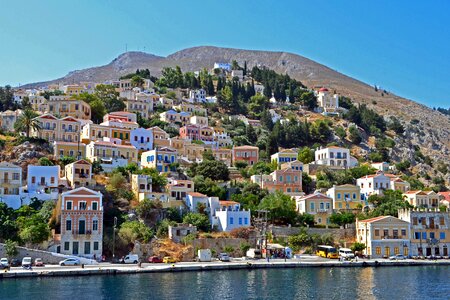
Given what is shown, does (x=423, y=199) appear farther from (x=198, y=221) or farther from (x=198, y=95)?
(x=198, y=95)

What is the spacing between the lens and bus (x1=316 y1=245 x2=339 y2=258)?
58.6 m

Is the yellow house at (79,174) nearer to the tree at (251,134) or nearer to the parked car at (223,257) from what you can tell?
the parked car at (223,257)

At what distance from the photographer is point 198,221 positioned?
57.5 m

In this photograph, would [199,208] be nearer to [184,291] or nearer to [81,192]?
[81,192]

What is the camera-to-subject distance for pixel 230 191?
69.0 metres

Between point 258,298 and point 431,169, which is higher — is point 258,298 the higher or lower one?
the lower one

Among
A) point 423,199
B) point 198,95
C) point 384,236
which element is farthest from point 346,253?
point 198,95

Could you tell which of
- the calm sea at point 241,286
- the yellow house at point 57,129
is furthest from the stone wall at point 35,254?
the yellow house at point 57,129

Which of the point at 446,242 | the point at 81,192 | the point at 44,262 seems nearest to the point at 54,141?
the point at 81,192

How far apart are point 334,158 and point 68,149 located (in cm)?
3789

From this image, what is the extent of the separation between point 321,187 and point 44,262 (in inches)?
1494

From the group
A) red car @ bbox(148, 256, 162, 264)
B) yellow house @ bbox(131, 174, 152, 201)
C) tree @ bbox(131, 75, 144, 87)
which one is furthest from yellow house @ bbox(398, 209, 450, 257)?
tree @ bbox(131, 75, 144, 87)

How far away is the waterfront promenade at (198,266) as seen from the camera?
145 ft

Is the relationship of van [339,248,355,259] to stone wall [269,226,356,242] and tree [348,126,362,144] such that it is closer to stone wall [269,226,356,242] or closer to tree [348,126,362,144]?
stone wall [269,226,356,242]
